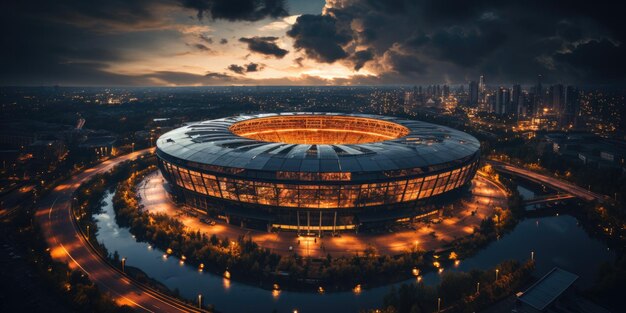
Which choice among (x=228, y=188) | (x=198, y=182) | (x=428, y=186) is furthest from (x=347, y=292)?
(x=198, y=182)

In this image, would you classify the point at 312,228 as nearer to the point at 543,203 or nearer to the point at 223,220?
the point at 223,220

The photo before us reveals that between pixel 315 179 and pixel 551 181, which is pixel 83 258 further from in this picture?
pixel 551 181

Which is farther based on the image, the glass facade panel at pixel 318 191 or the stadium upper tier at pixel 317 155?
the glass facade panel at pixel 318 191

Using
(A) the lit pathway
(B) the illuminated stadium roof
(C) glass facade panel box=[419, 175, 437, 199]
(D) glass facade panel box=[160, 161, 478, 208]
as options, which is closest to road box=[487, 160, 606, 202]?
(A) the lit pathway

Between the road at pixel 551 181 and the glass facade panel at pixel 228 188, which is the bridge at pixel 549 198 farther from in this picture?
the glass facade panel at pixel 228 188

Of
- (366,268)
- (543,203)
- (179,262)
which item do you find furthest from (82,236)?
(543,203)

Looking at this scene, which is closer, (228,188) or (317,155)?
(228,188)

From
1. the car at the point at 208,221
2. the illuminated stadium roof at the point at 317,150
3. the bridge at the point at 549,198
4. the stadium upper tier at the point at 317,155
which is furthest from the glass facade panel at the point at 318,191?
the bridge at the point at 549,198
